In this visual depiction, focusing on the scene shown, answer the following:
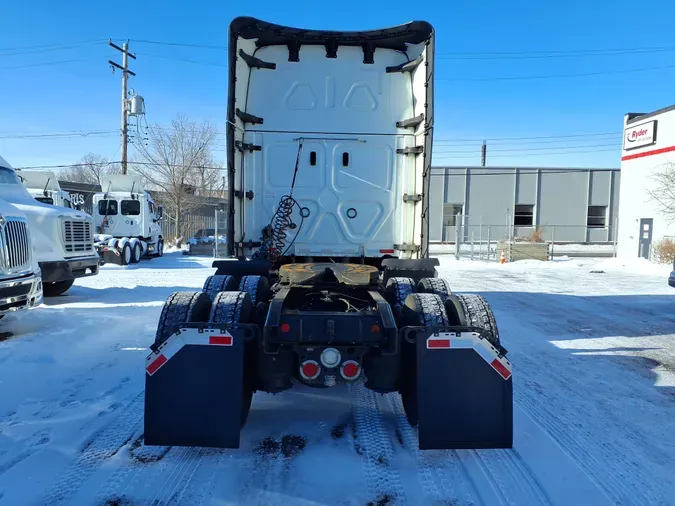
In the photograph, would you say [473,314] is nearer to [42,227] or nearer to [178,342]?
[178,342]

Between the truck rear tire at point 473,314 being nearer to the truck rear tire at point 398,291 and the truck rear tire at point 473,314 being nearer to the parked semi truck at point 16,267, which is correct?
the truck rear tire at point 398,291

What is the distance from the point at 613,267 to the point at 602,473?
19.4m

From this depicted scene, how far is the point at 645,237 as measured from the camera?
22.7m

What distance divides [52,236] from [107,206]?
1231 centimetres

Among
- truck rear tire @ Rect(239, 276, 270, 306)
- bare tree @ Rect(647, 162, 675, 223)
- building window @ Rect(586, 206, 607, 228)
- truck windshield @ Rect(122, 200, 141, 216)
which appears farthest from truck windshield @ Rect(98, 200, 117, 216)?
building window @ Rect(586, 206, 607, 228)

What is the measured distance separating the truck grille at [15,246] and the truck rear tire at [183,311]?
154 inches

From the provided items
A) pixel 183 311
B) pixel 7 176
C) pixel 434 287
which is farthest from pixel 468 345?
pixel 7 176

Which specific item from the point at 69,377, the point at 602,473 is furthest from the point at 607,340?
the point at 69,377

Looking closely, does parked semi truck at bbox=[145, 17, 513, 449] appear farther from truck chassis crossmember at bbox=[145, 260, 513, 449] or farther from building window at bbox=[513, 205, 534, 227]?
building window at bbox=[513, 205, 534, 227]

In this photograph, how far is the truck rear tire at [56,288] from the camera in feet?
35.3

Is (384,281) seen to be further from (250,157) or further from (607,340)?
(607,340)

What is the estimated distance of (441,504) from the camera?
9.78ft

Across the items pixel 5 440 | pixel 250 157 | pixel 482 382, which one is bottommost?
pixel 5 440

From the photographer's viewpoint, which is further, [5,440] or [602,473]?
[5,440]
